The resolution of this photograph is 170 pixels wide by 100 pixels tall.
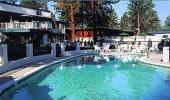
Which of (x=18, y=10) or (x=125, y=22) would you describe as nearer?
(x=18, y=10)

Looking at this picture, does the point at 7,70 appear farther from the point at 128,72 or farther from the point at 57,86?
the point at 128,72

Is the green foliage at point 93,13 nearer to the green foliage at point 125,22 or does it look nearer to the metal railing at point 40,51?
the metal railing at point 40,51

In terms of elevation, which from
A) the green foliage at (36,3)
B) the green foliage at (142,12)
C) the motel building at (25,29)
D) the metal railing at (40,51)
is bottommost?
the metal railing at (40,51)

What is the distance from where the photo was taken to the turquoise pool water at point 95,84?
42.1 feet

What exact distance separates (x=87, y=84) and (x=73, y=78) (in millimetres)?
2140

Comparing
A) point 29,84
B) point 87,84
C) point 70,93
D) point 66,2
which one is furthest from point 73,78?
point 66,2

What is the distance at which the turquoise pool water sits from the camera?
1282 centimetres

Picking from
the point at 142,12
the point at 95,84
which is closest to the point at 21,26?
the point at 95,84

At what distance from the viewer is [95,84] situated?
627 inches

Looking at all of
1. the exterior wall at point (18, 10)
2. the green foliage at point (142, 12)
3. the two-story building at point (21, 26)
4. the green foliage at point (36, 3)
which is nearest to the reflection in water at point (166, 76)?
the two-story building at point (21, 26)

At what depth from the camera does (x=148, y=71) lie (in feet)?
66.6

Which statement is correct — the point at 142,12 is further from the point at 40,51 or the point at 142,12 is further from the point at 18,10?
the point at 40,51

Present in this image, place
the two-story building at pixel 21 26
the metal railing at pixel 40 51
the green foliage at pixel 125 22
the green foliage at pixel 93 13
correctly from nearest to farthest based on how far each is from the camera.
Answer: the metal railing at pixel 40 51, the two-story building at pixel 21 26, the green foliage at pixel 93 13, the green foliage at pixel 125 22

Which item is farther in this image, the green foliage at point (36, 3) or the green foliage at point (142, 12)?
the green foliage at point (36, 3)
